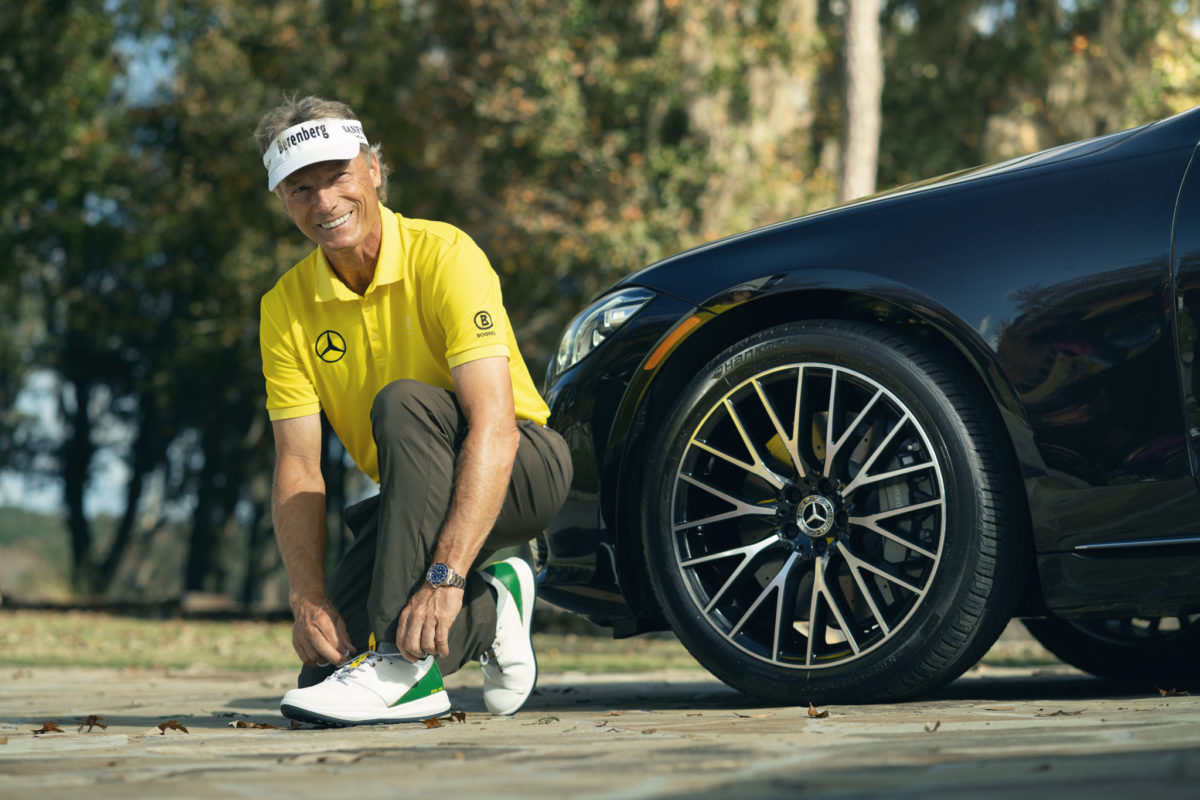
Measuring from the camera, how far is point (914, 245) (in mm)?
2998

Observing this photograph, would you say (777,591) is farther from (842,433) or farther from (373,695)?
(373,695)

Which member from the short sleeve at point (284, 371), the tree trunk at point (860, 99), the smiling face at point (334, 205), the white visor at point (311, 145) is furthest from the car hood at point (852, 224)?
the tree trunk at point (860, 99)

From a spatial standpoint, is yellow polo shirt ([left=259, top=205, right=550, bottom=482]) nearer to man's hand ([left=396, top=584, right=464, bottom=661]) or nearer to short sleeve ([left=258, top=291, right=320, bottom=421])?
short sleeve ([left=258, top=291, right=320, bottom=421])

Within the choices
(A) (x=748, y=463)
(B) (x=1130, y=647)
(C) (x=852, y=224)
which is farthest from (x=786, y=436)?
(B) (x=1130, y=647)

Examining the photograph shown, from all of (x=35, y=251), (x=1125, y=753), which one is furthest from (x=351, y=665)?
(x=35, y=251)

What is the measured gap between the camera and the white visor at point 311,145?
3.30 meters

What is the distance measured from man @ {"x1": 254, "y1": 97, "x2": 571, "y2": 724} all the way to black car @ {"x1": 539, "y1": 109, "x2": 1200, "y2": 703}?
223mm

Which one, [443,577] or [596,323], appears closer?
[443,577]

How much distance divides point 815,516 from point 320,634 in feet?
4.11

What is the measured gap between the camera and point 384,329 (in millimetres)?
3398

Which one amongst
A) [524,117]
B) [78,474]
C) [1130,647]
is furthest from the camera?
[78,474]

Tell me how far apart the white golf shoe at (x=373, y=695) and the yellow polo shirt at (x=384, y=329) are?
1.93 ft

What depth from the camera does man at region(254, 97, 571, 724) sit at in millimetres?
3049

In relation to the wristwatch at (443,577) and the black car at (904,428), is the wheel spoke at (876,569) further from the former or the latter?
the wristwatch at (443,577)
